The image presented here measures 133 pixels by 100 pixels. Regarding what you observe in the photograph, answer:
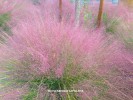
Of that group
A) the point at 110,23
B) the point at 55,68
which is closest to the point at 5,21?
the point at 110,23

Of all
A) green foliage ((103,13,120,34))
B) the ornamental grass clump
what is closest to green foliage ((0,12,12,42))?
green foliage ((103,13,120,34))

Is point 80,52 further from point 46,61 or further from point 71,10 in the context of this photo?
point 71,10

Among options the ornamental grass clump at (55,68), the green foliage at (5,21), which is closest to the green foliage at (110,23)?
the green foliage at (5,21)

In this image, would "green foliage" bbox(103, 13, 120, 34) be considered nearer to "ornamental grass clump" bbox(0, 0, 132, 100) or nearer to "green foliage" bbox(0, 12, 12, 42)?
"green foliage" bbox(0, 12, 12, 42)

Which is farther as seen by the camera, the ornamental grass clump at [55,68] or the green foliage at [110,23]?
the green foliage at [110,23]

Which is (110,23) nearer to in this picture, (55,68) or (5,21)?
(5,21)

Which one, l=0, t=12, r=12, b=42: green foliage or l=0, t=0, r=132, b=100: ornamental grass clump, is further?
l=0, t=12, r=12, b=42: green foliage

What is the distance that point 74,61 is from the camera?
2.66m

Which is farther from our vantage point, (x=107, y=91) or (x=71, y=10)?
(x=71, y=10)

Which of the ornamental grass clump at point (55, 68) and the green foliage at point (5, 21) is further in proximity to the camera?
the green foliage at point (5, 21)

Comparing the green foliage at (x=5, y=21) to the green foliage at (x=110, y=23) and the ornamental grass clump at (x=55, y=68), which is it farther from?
the ornamental grass clump at (x=55, y=68)

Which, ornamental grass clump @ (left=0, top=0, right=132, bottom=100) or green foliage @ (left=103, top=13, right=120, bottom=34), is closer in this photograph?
ornamental grass clump @ (left=0, top=0, right=132, bottom=100)

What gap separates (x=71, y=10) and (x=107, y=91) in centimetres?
412

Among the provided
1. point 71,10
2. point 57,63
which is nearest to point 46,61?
point 57,63
